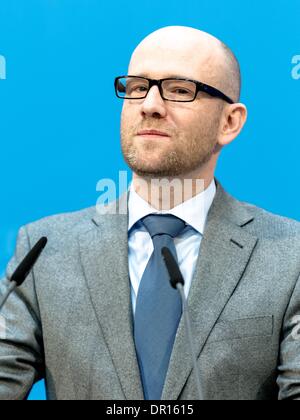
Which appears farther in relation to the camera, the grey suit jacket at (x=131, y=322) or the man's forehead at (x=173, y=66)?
the man's forehead at (x=173, y=66)

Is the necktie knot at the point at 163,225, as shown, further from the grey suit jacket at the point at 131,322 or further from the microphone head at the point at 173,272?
the microphone head at the point at 173,272

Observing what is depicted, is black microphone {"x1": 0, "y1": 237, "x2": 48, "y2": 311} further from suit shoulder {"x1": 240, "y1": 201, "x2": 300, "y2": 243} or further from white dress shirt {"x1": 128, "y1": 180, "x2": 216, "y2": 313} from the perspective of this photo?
suit shoulder {"x1": 240, "y1": 201, "x2": 300, "y2": 243}

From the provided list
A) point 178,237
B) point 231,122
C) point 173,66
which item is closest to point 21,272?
point 178,237

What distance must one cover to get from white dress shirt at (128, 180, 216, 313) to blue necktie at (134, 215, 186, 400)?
0.04 metres

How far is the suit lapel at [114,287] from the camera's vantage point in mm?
1229

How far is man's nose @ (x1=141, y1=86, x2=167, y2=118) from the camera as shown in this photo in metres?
1.31

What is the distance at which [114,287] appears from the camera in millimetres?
1296

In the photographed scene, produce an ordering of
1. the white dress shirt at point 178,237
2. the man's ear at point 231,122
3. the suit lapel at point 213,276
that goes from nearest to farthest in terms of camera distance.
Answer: the suit lapel at point 213,276 < the white dress shirt at point 178,237 < the man's ear at point 231,122

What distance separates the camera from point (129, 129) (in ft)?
4.41

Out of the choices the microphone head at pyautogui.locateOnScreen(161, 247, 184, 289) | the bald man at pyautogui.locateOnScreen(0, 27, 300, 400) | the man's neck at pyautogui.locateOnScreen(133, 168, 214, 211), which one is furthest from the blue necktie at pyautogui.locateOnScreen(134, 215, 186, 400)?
the microphone head at pyautogui.locateOnScreen(161, 247, 184, 289)

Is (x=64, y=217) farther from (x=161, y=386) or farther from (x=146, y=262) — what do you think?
(x=161, y=386)

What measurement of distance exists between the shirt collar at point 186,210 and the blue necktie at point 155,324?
0.33 feet

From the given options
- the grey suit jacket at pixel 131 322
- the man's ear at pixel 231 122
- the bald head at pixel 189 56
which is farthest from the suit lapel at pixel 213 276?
the bald head at pixel 189 56
